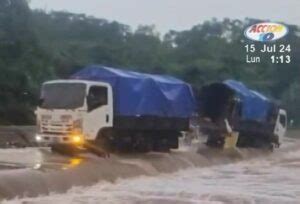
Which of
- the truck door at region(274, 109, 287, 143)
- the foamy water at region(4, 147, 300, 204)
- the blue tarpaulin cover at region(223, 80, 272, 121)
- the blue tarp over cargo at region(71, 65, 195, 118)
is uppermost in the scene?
the blue tarp over cargo at region(71, 65, 195, 118)

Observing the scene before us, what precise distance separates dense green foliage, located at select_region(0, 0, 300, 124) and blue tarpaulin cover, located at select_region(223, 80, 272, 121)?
46.6ft

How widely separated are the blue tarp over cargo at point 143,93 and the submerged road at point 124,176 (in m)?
1.48

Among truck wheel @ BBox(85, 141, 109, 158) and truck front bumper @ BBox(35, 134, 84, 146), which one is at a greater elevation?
truck front bumper @ BBox(35, 134, 84, 146)

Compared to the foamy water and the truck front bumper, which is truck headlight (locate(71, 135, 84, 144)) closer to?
the truck front bumper

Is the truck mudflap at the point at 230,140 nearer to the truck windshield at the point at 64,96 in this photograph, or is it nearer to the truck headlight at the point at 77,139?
the truck headlight at the point at 77,139

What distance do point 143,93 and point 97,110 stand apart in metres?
2.65

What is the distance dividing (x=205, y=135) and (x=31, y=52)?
1421 centimetres

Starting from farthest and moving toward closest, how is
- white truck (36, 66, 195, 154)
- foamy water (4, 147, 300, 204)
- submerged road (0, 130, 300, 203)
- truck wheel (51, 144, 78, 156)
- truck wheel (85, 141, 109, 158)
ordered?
truck wheel (51, 144, 78, 156) → truck wheel (85, 141, 109, 158) → white truck (36, 66, 195, 154) → foamy water (4, 147, 300, 204) → submerged road (0, 130, 300, 203)

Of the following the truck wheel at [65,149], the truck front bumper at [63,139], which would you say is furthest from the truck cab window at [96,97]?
the truck wheel at [65,149]

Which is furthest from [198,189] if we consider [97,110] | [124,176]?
[97,110]

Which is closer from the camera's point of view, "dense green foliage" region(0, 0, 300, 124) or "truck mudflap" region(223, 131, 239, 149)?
"truck mudflap" region(223, 131, 239, 149)

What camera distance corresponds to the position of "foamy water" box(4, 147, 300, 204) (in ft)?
46.2

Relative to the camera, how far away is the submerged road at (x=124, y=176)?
45.7ft

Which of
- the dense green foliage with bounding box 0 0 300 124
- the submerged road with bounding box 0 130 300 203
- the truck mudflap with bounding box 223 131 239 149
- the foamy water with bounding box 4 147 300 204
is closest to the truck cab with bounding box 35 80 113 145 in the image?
the submerged road with bounding box 0 130 300 203
